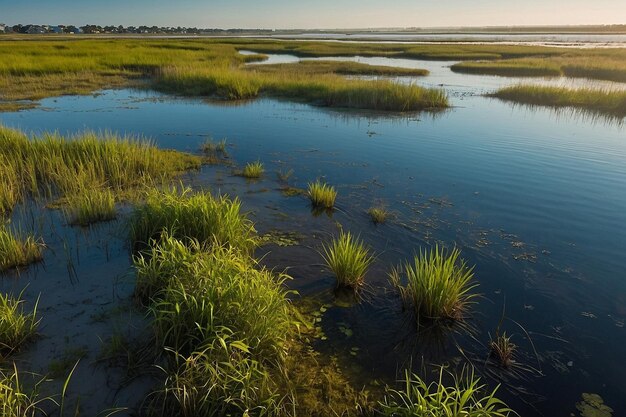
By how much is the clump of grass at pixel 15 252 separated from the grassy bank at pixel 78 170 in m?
1.59

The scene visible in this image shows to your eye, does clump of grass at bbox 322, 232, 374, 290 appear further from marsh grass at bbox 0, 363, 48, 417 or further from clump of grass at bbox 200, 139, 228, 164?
clump of grass at bbox 200, 139, 228, 164

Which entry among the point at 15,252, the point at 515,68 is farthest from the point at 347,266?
the point at 515,68

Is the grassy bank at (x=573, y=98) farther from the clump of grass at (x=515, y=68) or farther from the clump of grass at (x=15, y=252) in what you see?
the clump of grass at (x=15, y=252)

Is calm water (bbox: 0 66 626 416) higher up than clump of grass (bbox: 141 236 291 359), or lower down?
lower down

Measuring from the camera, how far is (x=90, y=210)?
27.0ft

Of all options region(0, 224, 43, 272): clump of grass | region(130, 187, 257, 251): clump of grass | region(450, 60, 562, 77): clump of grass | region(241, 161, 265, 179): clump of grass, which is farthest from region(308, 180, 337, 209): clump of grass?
region(450, 60, 562, 77): clump of grass

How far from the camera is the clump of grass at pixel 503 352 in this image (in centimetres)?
500

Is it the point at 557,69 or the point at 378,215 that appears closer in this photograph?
the point at 378,215

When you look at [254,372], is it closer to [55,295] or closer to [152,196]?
[55,295]

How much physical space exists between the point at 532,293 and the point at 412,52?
65.0 metres

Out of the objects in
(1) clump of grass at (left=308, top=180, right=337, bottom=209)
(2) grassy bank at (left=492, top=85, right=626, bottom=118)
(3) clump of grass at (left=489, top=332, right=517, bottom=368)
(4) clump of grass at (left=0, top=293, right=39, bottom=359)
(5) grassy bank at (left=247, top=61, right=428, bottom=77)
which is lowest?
(3) clump of grass at (left=489, top=332, right=517, bottom=368)

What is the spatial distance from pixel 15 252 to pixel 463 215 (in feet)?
30.6

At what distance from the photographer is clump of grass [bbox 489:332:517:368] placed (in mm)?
4996

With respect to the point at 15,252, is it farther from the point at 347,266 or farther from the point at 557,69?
the point at 557,69
